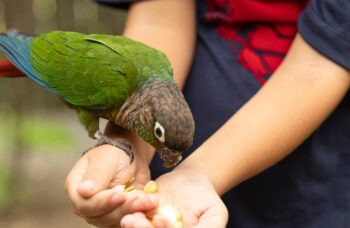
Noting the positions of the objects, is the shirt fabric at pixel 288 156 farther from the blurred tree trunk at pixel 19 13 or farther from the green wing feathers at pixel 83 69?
the blurred tree trunk at pixel 19 13

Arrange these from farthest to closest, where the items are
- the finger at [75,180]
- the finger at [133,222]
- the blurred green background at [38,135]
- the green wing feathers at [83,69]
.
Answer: the blurred green background at [38,135] → the green wing feathers at [83,69] → the finger at [75,180] → the finger at [133,222]

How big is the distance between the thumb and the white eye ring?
0.08 metres

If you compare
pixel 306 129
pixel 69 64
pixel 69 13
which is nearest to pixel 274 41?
pixel 306 129

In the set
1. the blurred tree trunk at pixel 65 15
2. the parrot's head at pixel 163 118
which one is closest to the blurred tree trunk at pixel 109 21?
the blurred tree trunk at pixel 65 15

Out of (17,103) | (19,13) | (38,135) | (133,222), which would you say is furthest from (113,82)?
(38,135)

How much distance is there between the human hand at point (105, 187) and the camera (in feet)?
3.47

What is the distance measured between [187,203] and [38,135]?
265cm

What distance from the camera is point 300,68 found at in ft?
4.34

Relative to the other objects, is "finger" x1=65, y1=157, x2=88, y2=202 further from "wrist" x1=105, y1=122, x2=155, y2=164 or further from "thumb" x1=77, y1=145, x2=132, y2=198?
"wrist" x1=105, y1=122, x2=155, y2=164

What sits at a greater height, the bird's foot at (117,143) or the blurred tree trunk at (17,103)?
the bird's foot at (117,143)

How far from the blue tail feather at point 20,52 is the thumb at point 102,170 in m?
0.37

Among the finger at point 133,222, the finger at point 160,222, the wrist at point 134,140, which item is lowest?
the wrist at point 134,140

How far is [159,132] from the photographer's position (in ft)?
3.96

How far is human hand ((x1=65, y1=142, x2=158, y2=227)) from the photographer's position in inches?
41.7
